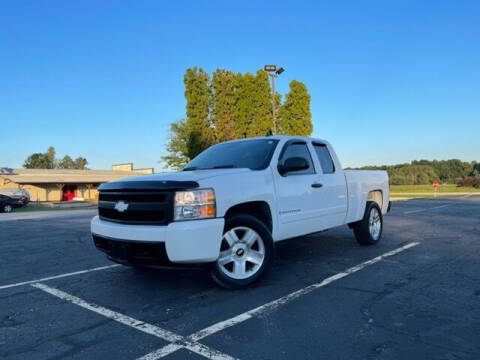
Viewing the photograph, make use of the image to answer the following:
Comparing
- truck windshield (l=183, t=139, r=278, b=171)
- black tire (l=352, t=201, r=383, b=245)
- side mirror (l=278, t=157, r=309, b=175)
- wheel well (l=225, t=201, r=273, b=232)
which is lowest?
black tire (l=352, t=201, r=383, b=245)

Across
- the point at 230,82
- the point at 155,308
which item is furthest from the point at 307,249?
the point at 230,82

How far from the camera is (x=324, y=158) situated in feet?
20.3

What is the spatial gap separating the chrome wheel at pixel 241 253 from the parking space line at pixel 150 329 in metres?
1.13

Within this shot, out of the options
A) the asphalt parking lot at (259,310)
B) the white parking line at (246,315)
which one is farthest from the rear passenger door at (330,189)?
the white parking line at (246,315)

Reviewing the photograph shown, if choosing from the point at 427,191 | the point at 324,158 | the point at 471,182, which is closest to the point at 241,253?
the point at 324,158

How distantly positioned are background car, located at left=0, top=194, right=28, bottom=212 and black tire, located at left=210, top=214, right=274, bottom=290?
2596 centimetres

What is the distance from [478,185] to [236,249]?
49384mm

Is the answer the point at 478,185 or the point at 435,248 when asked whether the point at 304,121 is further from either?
the point at 435,248

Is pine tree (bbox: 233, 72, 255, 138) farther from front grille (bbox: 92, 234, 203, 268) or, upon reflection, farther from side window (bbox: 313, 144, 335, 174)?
front grille (bbox: 92, 234, 203, 268)

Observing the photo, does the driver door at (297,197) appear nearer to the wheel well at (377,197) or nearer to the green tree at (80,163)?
the wheel well at (377,197)

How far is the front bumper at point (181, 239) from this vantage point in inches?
154

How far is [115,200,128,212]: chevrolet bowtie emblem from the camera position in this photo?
435cm

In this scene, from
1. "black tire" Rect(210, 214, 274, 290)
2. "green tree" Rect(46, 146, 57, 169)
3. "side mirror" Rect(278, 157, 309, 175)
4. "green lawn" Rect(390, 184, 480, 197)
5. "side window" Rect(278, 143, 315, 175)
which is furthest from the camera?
"green tree" Rect(46, 146, 57, 169)

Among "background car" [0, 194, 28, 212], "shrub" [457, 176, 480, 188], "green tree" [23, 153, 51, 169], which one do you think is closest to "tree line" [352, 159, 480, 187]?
"shrub" [457, 176, 480, 188]
